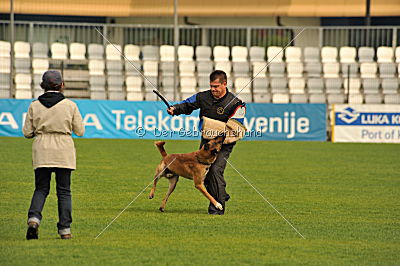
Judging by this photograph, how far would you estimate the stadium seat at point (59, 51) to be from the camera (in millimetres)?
33344

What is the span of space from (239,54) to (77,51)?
245 inches

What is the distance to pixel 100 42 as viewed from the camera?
34.7 meters

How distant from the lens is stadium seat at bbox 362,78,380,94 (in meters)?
33.5

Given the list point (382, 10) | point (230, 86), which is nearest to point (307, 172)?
point (230, 86)

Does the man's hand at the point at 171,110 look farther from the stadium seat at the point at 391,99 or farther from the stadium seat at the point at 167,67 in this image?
the stadium seat at the point at 167,67

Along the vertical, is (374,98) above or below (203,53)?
below

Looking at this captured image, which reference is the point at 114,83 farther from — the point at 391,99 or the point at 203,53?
the point at 391,99

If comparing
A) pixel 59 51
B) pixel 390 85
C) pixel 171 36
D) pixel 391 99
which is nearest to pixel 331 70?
pixel 390 85

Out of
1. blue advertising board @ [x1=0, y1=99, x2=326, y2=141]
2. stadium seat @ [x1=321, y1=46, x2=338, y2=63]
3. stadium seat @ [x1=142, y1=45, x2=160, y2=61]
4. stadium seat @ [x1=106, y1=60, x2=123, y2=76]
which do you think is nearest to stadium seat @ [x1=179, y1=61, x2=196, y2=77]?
stadium seat @ [x1=142, y1=45, x2=160, y2=61]

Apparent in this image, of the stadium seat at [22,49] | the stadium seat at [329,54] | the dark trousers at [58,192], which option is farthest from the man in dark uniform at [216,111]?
the stadium seat at [329,54]

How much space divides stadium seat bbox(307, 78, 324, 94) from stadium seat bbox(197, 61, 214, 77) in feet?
12.2

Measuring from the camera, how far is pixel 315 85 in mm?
33531

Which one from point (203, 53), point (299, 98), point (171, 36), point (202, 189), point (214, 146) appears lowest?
point (202, 189)

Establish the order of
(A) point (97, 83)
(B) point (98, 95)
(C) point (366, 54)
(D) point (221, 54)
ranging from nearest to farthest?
(B) point (98, 95) → (A) point (97, 83) → (D) point (221, 54) → (C) point (366, 54)
